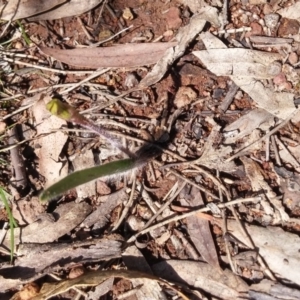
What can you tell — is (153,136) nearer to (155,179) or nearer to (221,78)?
(155,179)

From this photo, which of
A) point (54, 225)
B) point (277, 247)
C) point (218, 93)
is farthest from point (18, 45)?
point (277, 247)

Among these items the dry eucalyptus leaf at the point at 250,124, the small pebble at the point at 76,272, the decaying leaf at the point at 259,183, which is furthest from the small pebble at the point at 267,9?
the small pebble at the point at 76,272

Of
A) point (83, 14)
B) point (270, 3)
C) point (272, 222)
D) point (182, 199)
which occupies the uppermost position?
point (83, 14)

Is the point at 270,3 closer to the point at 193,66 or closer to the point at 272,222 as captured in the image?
the point at 193,66

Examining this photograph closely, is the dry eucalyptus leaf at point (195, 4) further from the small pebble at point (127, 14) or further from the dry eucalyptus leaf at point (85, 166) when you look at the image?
the dry eucalyptus leaf at point (85, 166)

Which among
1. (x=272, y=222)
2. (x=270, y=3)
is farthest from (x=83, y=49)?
(x=272, y=222)

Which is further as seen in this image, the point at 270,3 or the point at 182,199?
the point at 270,3

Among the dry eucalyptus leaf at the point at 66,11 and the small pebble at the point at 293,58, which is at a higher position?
the dry eucalyptus leaf at the point at 66,11

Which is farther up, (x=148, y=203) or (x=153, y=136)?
(x=153, y=136)
